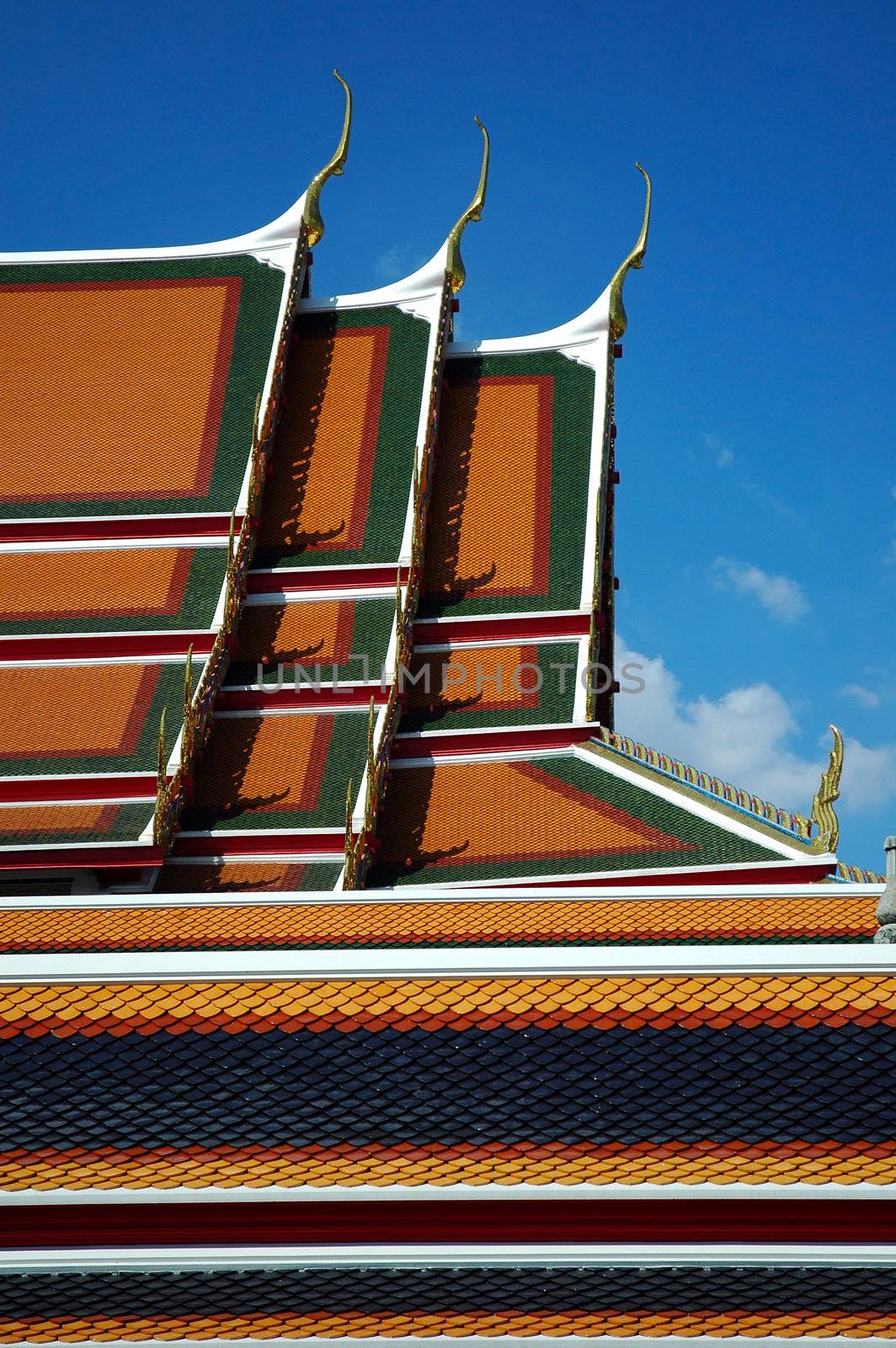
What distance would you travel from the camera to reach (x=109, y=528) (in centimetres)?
1870

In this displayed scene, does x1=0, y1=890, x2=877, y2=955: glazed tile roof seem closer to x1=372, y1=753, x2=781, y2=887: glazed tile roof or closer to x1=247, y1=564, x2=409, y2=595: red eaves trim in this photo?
x1=372, y1=753, x2=781, y2=887: glazed tile roof

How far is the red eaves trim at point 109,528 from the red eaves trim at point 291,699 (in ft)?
6.28

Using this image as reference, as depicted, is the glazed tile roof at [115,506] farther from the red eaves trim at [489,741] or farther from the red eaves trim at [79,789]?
the red eaves trim at [489,741]

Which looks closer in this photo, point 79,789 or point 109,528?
point 79,789

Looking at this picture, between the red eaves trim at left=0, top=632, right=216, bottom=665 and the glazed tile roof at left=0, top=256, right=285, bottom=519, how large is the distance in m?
1.87

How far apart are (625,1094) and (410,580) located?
1219cm

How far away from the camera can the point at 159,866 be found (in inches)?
608

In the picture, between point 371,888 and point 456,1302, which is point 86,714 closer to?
point 371,888

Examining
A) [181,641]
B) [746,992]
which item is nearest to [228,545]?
[181,641]

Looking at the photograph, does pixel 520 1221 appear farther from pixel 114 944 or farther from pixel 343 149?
pixel 343 149

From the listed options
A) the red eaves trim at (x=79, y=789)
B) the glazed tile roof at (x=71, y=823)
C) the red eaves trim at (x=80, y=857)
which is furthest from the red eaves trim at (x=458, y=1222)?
the red eaves trim at (x=79, y=789)

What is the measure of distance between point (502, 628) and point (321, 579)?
219 centimetres

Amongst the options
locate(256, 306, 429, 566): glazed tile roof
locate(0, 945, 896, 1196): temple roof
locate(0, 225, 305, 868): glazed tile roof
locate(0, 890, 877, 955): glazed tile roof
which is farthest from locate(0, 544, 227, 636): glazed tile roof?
locate(0, 945, 896, 1196): temple roof

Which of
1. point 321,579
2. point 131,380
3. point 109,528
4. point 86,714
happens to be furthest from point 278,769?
point 131,380
